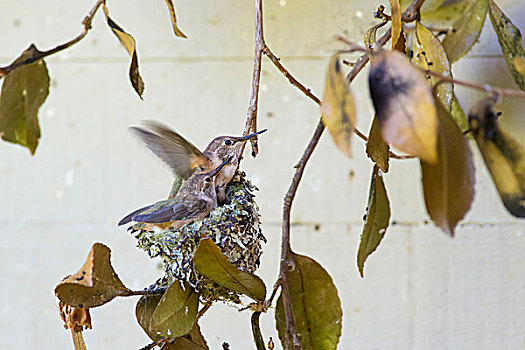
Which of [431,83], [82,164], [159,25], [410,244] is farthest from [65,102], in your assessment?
[431,83]

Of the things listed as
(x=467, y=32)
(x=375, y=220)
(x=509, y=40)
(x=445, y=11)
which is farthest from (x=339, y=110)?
(x=445, y=11)

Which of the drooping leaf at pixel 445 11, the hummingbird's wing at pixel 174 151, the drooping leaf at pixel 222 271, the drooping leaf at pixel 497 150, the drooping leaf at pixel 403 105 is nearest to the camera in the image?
the drooping leaf at pixel 403 105

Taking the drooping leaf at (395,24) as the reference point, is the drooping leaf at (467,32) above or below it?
above

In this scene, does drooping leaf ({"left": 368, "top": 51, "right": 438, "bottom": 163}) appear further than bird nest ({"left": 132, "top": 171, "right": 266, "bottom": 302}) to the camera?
No

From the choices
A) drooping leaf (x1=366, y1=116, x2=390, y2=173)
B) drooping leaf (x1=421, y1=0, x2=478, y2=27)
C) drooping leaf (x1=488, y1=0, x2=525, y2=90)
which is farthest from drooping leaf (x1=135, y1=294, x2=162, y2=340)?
drooping leaf (x1=421, y1=0, x2=478, y2=27)

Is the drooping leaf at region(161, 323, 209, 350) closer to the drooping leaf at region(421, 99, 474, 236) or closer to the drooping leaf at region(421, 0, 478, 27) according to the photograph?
the drooping leaf at region(421, 99, 474, 236)

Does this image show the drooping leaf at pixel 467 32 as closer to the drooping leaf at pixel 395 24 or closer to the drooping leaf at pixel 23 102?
the drooping leaf at pixel 395 24

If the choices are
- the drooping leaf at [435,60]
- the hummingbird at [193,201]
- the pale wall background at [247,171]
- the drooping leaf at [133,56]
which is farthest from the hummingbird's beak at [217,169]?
the pale wall background at [247,171]

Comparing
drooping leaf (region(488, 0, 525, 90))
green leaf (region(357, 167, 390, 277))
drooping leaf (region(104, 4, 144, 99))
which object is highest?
drooping leaf (region(104, 4, 144, 99))
